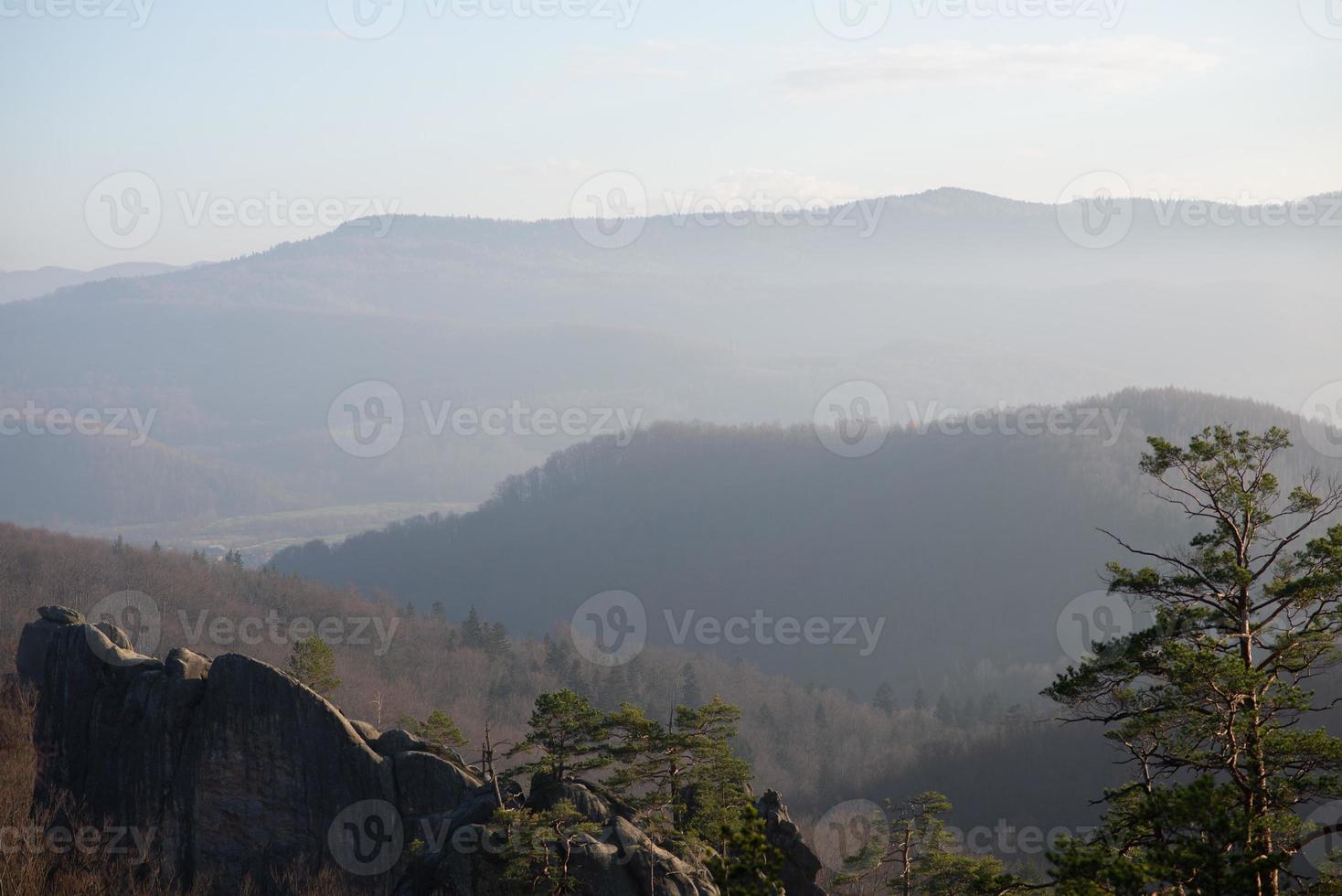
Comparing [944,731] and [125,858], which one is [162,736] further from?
[944,731]

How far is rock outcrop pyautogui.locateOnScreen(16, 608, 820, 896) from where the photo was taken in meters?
31.5

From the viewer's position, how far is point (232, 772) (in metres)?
32.7

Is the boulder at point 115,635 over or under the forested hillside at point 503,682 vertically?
over

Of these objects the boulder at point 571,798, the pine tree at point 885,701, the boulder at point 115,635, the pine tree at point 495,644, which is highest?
the boulder at point 115,635

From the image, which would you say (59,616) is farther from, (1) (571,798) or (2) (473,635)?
(2) (473,635)

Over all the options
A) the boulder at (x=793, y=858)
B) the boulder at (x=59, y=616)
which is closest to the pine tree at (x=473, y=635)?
the boulder at (x=59, y=616)

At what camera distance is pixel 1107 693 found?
56.5ft

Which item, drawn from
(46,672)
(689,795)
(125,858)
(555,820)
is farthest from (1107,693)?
(46,672)

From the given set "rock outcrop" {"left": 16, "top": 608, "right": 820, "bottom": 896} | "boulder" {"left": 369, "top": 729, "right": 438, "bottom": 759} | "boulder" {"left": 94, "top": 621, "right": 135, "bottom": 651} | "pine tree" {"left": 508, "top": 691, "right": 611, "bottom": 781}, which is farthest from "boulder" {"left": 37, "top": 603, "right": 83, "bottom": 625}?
"pine tree" {"left": 508, "top": 691, "right": 611, "bottom": 781}

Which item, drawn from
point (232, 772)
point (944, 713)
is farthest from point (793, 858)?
point (944, 713)

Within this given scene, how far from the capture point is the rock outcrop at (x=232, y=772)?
3155 centimetres

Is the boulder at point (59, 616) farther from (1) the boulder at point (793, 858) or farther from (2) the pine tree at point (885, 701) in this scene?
(2) the pine tree at point (885, 701)

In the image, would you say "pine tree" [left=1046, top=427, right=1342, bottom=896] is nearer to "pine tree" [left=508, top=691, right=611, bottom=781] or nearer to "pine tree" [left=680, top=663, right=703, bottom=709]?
"pine tree" [left=508, top=691, right=611, bottom=781]

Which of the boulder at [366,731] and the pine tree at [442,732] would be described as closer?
the pine tree at [442,732]
